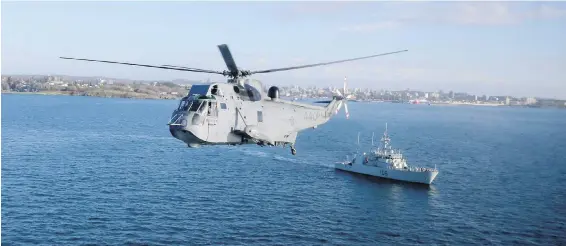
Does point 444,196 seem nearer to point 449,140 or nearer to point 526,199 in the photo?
point 526,199

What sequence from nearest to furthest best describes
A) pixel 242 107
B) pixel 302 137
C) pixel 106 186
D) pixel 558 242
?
pixel 242 107, pixel 558 242, pixel 106 186, pixel 302 137

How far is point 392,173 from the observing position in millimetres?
79438

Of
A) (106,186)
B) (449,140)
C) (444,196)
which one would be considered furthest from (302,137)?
(106,186)

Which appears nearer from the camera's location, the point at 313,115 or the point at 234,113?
the point at 234,113

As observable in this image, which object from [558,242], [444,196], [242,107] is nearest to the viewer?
[242,107]

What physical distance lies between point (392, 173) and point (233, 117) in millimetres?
59428

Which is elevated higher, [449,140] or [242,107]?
[242,107]

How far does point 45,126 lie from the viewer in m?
A: 121

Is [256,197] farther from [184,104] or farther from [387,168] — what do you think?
[184,104]

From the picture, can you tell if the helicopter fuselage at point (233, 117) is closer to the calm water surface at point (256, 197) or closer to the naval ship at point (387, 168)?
the calm water surface at point (256, 197)

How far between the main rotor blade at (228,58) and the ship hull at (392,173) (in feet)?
185

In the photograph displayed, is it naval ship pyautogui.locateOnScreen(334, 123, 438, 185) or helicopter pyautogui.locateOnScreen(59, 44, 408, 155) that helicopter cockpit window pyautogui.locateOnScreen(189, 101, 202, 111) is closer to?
helicopter pyautogui.locateOnScreen(59, 44, 408, 155)

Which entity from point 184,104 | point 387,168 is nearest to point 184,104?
point 184,104

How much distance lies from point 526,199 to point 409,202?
1531 cm
